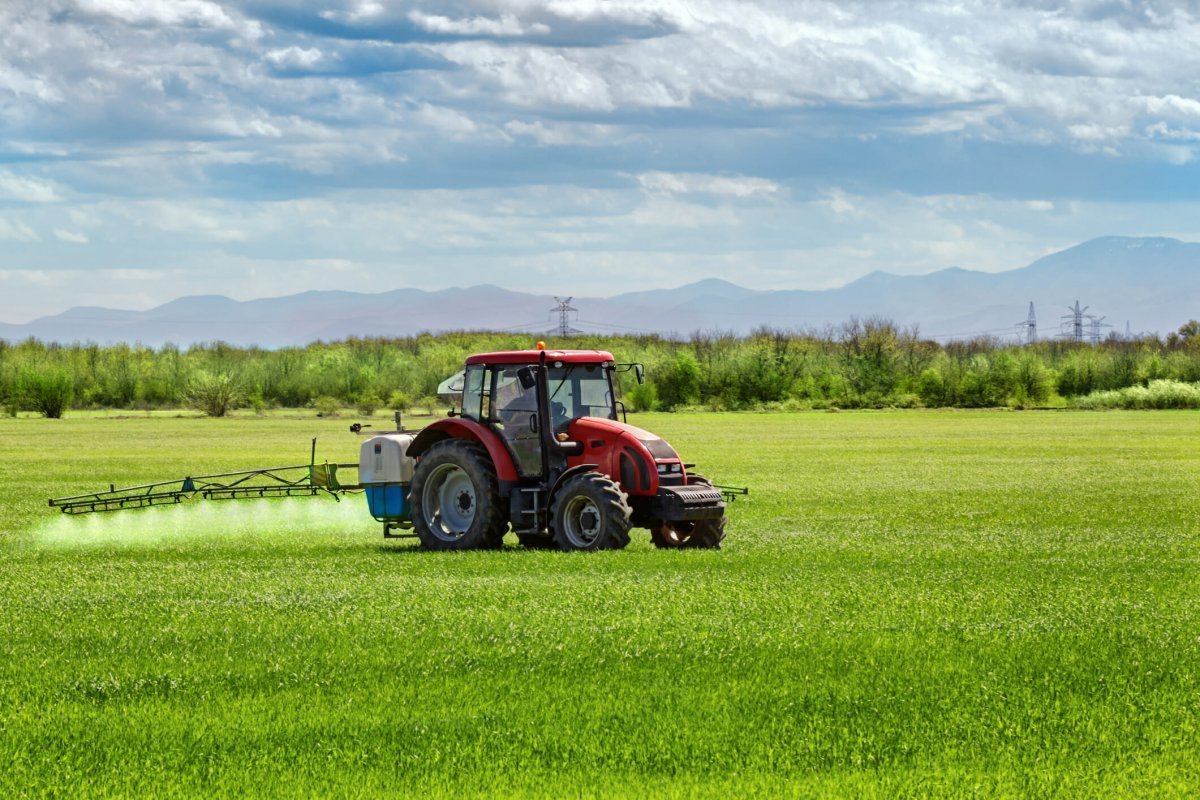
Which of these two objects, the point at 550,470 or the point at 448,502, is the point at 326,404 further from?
the point at 550,470

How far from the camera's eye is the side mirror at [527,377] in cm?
1634

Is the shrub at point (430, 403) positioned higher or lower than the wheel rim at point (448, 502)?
higher

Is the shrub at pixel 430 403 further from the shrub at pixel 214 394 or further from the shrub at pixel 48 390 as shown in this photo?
the shrub at pixel 48 390

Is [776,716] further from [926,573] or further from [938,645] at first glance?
[926,573]

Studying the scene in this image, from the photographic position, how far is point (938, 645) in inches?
402

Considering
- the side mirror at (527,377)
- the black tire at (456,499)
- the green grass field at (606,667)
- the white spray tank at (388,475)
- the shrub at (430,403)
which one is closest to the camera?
the green grass field at (606,667)

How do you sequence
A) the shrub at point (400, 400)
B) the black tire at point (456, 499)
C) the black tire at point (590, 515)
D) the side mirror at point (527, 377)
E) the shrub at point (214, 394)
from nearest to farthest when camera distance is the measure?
the black tire at point (590, 515) → the side mirror at point (527, 377) → the black tire at point (456, 499) → the shrub at point (214, 394) → the shrub at point (400, 400)

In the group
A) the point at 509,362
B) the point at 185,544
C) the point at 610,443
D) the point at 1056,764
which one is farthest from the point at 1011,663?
the point at 185,544

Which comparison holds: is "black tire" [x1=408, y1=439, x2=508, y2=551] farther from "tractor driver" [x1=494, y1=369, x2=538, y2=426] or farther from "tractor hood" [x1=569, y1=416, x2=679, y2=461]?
"tractor hood" [x1=569, y1=416, x2=679, y2=461]

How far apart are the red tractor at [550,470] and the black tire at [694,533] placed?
0.04 ft

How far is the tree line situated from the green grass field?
68349mm

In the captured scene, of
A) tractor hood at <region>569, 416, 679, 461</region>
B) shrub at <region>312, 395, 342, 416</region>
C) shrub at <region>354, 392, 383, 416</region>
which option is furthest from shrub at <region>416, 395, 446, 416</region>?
tractor hood at <region>569, 416, 679, 461</region>

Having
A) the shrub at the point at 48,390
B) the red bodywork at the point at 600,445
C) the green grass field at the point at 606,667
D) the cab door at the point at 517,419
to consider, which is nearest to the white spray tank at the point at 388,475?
the green grass field at the point at 606,667

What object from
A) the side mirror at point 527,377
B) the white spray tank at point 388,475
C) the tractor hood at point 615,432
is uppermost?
the side mirror at point 527,377
